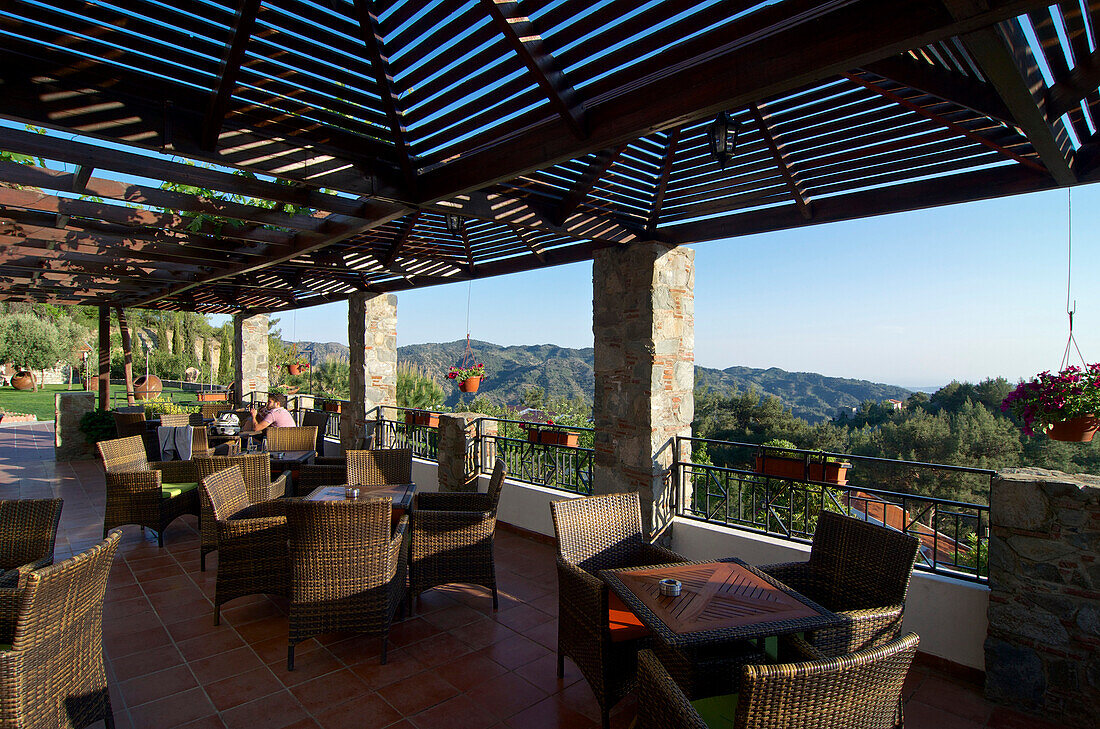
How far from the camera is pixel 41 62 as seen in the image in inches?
93.2

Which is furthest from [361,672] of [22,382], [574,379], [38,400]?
[574,379]

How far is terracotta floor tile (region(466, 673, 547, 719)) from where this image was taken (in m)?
2.80

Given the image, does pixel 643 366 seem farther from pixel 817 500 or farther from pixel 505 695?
pixel 817 500

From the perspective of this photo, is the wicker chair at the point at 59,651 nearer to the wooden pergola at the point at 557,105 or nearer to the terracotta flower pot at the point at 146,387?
the wooden pergola at the point at 557,105

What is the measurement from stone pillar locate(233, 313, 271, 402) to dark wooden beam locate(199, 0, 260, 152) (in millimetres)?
10165

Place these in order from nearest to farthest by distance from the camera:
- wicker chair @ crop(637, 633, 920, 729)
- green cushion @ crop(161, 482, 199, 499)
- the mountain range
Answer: wicker chair @ crop(637, 633, 920, 729) → green cushion @ crop(161, 482, 199, 499) → the mountain range

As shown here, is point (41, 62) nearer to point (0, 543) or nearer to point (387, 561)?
point (0, 543)

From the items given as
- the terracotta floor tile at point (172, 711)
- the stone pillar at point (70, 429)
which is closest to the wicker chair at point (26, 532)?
the terracotta floor tile at point (172, 711)

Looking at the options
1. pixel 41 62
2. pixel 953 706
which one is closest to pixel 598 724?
pixel 953 706

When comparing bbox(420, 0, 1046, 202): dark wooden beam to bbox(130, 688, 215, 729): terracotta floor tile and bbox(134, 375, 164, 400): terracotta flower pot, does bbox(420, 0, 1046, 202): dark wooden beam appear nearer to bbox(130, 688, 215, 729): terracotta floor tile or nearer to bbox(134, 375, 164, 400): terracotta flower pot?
bbox(130, 688, 215, 729): terracotta floor tile

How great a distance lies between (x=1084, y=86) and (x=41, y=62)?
4194 millimetres

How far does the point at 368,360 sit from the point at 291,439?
2.30 m

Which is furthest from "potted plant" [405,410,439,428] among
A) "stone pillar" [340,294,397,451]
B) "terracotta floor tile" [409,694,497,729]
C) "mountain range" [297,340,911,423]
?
"mountain range" [297,340,911,423]

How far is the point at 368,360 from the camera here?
337 inches
